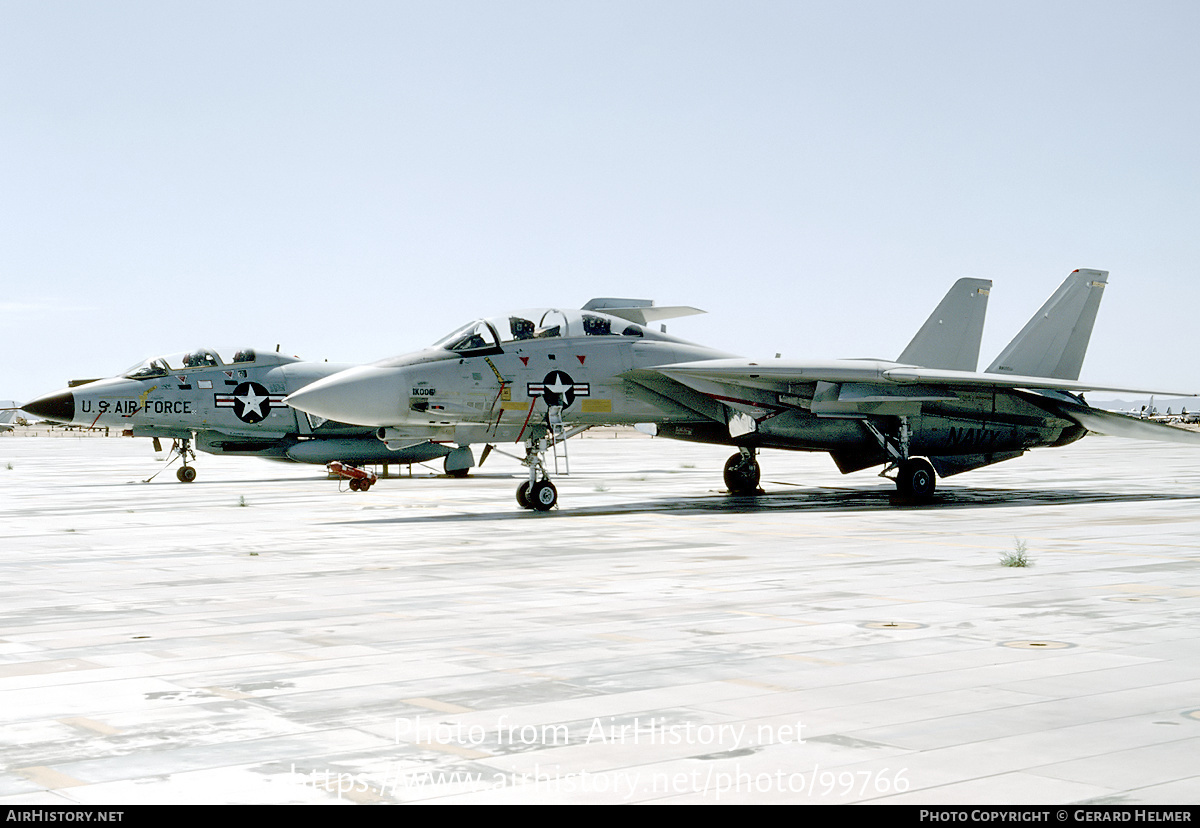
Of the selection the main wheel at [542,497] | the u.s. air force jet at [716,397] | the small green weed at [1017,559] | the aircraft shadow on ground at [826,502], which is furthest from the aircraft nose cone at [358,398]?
the small green weed at [1017,559]

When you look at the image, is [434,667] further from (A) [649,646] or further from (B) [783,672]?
(B) [783,672]

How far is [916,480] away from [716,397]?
382 cm

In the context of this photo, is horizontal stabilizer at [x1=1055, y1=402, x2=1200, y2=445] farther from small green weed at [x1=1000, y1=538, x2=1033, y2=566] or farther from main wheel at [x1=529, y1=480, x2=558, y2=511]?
small green weed at [x1=1000, y1=538, x2=1033, y2=566]

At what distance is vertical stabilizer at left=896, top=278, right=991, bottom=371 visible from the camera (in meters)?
24.3

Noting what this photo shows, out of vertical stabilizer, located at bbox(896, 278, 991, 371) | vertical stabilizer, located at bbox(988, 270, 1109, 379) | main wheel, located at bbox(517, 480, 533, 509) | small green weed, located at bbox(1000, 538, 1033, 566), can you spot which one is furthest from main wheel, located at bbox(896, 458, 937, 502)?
small green weed, located at bbox(1000, 538, 1033, 566)

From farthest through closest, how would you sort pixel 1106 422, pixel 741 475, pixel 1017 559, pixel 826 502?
pixel 741 475 → pixel 1106 422 → pixel 826 502 → pixel 1017 559

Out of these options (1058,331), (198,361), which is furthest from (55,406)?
(1058,331)

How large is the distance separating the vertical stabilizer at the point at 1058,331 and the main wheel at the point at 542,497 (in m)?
10.3

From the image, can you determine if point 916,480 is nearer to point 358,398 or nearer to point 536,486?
point 536,486

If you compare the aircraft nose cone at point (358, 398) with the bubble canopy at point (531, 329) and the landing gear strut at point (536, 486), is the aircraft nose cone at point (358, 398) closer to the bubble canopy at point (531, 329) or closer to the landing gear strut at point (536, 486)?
the bubble canopy at point (531, 329)

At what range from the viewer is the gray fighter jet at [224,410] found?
27406mm

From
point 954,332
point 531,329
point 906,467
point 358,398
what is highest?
point 954,332

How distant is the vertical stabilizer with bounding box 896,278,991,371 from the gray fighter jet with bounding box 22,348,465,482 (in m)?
10.6

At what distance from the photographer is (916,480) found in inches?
801
